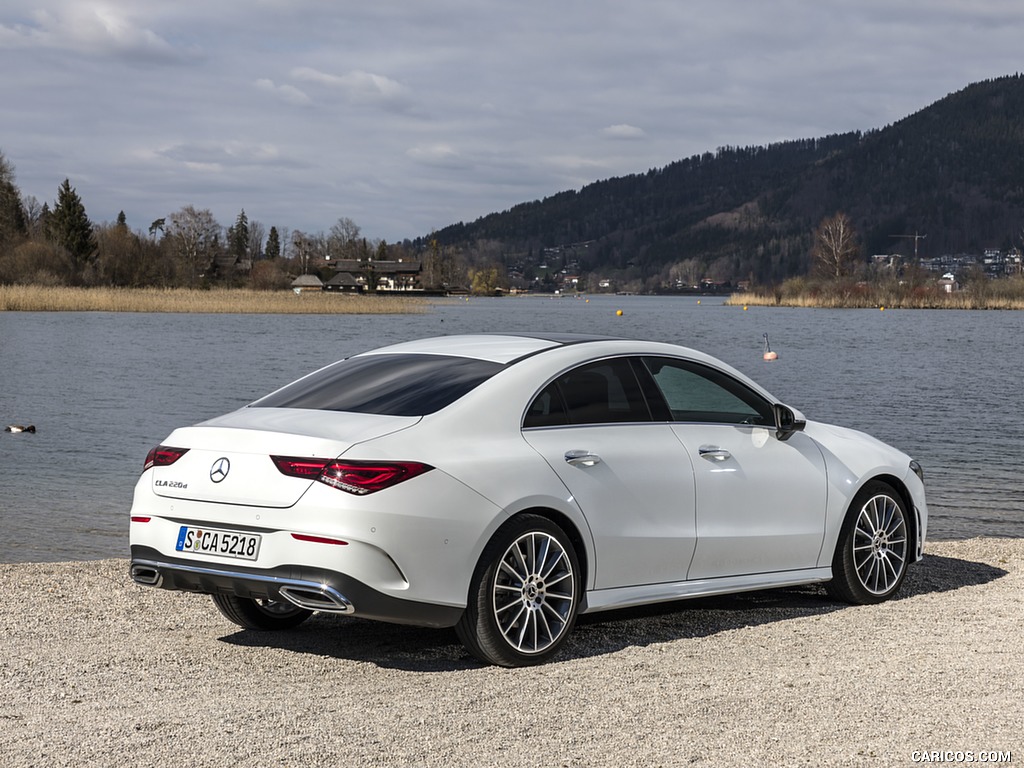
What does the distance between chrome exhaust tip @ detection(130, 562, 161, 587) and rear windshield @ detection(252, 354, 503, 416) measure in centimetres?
105

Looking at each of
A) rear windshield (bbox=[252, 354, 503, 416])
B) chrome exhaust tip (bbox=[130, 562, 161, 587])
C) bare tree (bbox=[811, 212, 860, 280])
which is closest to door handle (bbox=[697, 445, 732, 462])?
rear windshield (bbox=[252, 354, 503, 416])

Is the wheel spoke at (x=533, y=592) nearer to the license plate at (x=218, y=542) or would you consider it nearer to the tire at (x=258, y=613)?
the license plate at (x=218, y=542)

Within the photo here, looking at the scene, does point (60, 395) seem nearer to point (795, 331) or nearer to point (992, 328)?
point (795, 331)

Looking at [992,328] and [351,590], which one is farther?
[992,328]

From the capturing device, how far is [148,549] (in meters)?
6.42

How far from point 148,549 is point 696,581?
3.07m

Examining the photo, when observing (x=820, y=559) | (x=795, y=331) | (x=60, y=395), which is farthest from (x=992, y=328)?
(x=820, y=559)

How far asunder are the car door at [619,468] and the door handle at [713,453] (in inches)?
5.7

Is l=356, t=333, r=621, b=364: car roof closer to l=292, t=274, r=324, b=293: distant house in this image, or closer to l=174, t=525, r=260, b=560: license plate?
l=174, t=525, r=260, b=560: license plate

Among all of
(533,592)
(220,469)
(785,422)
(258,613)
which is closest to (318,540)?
(220,469)

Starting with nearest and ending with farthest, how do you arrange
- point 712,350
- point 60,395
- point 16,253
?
point 60,395 < point 712,350 < point 16,253

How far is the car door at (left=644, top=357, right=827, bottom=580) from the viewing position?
292 inches

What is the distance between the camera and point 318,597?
19.5ft

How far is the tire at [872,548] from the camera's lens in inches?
327
